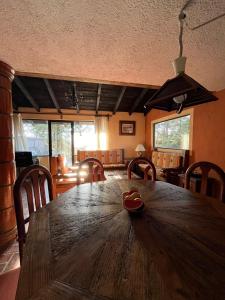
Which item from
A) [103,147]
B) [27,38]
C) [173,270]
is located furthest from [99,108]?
[173,270]

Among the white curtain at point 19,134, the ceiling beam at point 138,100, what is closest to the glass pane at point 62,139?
the white curtain at point 19,134

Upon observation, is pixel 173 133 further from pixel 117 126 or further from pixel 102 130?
pixel 102 130

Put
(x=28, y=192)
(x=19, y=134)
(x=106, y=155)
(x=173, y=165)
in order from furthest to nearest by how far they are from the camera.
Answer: (x=106, y=155), (x=19, y=134), (x=173, y=165), (x=28, y=192)

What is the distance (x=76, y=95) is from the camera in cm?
430

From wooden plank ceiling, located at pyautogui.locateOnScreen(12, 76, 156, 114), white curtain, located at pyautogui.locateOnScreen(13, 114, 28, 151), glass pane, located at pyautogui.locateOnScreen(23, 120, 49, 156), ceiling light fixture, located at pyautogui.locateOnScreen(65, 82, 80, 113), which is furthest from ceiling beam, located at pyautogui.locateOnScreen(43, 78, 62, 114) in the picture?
white curtain, located at pyautogui.locateOnScreen(13, 114, 28, 151)

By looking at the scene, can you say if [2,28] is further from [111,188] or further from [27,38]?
[111,188]

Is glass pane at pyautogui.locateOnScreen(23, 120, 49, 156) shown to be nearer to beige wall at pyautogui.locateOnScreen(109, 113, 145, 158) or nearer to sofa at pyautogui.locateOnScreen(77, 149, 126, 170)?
sofa at pyautogui.locateOnScreen(77, 149, 126, 170)

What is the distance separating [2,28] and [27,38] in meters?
0.17

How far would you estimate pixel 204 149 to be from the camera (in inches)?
122

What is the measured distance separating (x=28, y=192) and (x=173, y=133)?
3.84 meters

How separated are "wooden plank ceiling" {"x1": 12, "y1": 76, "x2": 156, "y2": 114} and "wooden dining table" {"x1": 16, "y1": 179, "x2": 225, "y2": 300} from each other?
12.0ft

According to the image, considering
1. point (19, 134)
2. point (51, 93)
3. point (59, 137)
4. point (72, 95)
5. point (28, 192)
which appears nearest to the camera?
point (28, 192)

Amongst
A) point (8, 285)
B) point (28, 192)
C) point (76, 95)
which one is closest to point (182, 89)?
point (28, 192)

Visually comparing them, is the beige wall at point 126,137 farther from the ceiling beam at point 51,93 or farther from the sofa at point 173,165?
the ceiling beam at point 51,93
